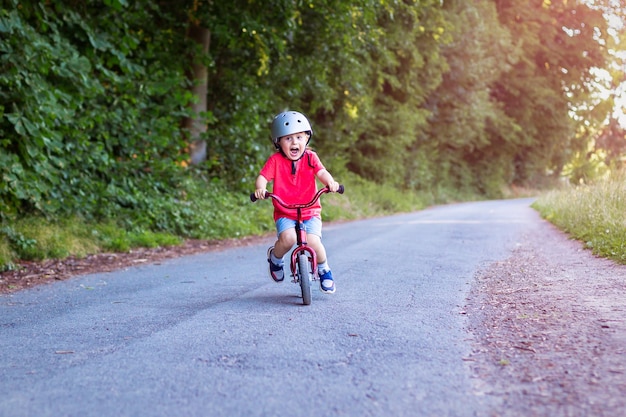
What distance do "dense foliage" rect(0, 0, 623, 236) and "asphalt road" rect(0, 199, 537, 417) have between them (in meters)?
3.19

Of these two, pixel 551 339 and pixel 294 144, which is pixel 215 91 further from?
pixel 551 339

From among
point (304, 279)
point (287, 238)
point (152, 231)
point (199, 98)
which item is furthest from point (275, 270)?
point (199, 98)

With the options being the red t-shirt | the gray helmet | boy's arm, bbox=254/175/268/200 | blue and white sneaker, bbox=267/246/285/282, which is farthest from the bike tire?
the gray helmet

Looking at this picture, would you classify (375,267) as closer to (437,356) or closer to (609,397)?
(437,356)

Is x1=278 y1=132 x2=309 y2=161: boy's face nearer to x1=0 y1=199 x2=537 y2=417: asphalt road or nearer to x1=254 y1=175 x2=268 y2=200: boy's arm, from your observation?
x1=254 y1=175 x2=268 y2=200: boy's arm

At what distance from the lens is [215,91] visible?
18.2 meters

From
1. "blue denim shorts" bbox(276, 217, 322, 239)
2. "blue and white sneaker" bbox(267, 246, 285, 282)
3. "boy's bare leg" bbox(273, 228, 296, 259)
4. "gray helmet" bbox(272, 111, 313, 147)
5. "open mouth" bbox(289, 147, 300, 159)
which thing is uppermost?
"gray helmet" bbox(272, 111, 313, 147)

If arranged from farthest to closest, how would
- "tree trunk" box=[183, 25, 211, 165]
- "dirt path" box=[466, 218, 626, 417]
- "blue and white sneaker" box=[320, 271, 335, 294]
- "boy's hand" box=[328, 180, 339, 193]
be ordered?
"tree trunk" box=[183, 25, 211, 165] < "blue and white sneaker" box=[320, 271, 335, 294] < "boy's hand" box=[328, 180, 339, 193] < "dirt path" box=[466, 218, 626, 417]

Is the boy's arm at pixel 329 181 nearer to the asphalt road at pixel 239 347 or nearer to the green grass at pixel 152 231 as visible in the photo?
the asphalt road at pixel 239 347

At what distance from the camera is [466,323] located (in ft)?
17.4

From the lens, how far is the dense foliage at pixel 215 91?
10.2 meters

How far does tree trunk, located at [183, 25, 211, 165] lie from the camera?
16141 mm

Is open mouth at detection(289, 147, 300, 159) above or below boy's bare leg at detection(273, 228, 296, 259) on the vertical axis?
above

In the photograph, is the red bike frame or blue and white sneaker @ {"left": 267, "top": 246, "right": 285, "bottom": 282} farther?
blue and white sneaker @ {"left": 267, "top": 246, "right": 285, "bottom": 282}
